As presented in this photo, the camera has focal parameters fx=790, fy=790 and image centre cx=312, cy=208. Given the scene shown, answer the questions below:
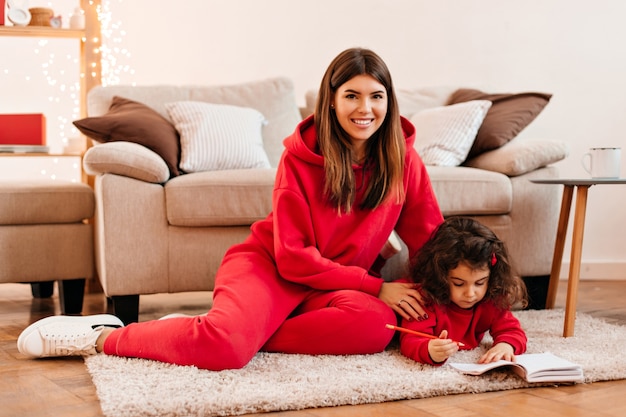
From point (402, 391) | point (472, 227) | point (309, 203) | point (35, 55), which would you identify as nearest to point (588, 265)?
point (472, 227)

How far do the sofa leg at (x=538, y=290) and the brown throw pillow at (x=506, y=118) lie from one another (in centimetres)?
49

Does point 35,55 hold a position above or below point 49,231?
above

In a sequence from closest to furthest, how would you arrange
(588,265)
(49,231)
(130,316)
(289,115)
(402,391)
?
(402,391) < (130,316) < (49,231) < (289,115) < (588,265)

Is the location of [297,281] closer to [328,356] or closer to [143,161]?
[328,356]

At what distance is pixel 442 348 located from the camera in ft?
5.69

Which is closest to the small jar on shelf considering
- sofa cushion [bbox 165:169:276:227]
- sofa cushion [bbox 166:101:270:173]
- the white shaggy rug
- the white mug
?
sofa cushion [bbox 166:101:270:173]

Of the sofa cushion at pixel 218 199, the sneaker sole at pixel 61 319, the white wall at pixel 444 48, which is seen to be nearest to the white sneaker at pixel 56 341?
the sneaker sole at pixel 61 319

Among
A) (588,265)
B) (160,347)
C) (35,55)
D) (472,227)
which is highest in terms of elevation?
(35,55)

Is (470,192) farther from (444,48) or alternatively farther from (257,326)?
(444,48)

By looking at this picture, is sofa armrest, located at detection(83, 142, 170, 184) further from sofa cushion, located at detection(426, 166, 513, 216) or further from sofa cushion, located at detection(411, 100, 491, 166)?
sofa cushion, located at detection(411, 100, 491, 166)

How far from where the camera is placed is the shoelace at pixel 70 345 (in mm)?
1888

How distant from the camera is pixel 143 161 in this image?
2.39 meters

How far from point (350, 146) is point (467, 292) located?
0.47 metres

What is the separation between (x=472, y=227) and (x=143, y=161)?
1.02 meters
